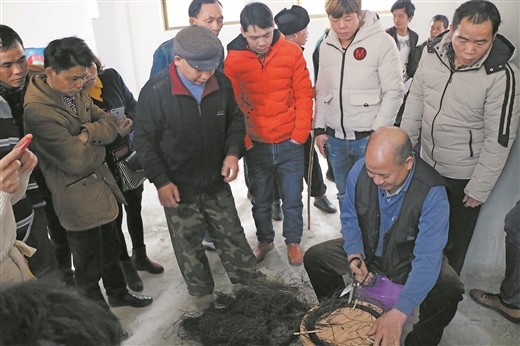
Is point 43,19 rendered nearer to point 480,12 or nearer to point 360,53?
point 360,53

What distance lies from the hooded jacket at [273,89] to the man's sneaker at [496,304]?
1.39m

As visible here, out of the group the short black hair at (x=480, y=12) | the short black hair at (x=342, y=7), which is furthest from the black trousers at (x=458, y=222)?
the short black hair at (x=342, y=7)

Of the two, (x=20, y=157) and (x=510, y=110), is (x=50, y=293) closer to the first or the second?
(x=20, y=157)

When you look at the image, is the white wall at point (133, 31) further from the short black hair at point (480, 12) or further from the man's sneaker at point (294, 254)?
the man's sneaker at point (294, 254)

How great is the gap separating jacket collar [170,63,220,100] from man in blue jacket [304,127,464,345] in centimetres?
83

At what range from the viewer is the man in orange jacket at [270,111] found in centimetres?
267

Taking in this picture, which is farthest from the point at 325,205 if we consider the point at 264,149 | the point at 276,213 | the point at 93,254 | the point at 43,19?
the point at 43,19

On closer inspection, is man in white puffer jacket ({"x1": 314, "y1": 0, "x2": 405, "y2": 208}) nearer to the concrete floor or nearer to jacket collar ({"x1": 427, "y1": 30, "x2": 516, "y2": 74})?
jacket collar ({"x1": 427, "y1": 30, "x2": 516, "y2": 74})

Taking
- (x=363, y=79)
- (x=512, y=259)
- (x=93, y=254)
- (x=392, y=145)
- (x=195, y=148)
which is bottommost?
(x=512, y=259)

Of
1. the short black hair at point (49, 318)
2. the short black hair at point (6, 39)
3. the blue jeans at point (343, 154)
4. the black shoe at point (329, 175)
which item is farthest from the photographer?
the black shoe at point (329, 175)

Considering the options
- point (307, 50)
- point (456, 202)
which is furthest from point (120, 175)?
point (307, 50)

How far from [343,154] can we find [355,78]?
0.51 m

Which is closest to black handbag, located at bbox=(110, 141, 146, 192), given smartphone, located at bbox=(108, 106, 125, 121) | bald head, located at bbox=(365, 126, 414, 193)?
smartphone, located at bbox=(108, 106, 125, 121)

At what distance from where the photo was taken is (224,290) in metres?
2.76
